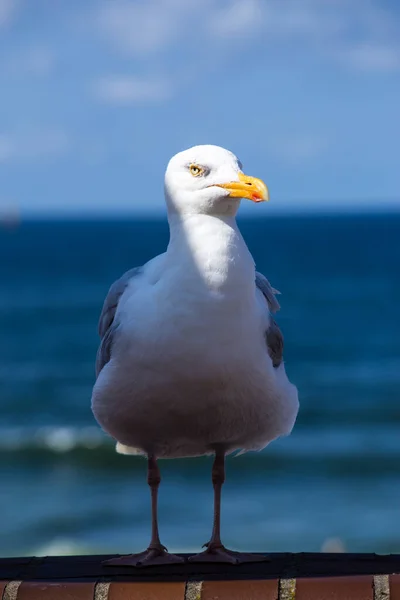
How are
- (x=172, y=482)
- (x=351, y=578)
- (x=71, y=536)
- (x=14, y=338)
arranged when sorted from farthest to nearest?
1. (x=14, y=338)
2. (x=172, y=482)
3. (x=71, y=536)
4. (x=351, y=578)

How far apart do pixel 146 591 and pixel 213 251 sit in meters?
1.44

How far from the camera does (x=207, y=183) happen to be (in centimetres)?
505

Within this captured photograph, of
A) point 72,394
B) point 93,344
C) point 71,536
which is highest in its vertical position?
point 93,344

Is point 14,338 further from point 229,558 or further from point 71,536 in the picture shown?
point 229,558

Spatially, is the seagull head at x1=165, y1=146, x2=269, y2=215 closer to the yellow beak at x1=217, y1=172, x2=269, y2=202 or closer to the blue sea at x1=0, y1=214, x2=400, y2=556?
the yellow beak at x1=217, y1=172, x2=269, y2=202

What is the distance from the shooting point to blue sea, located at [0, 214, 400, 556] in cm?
1559

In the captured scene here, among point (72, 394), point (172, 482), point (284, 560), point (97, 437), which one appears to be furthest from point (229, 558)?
point (72, 394)

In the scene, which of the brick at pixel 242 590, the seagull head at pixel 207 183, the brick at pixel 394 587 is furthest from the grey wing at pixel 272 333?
the brick at pixel 394 587

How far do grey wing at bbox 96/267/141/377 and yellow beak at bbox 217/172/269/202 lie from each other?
0.72 meters

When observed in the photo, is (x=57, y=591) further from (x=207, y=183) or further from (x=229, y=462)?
(x=229, y=462)

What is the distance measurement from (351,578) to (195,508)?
1263 cm

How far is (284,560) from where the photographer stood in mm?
4879

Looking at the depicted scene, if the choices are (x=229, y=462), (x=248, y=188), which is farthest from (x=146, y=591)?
(x=229, y=462)

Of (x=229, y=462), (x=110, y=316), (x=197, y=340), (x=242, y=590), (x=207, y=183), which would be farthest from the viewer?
(x=229, y=462)
